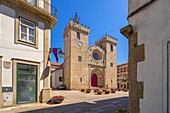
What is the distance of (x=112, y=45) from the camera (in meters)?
37.0

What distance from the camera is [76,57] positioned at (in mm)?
28703

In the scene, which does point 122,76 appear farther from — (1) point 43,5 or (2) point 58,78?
(1) point 43,5

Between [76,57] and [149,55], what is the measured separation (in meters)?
25.7

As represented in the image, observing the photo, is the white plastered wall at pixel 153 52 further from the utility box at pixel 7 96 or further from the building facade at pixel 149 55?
the utility box at pixel 7 96

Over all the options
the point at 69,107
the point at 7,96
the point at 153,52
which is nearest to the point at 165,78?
the point at 153,52

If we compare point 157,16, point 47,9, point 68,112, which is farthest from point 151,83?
point 47,9

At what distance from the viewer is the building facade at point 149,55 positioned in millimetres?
2801

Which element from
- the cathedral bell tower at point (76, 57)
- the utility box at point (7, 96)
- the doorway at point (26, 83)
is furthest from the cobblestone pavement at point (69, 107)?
the cathedral bell tower at point (76, 57)

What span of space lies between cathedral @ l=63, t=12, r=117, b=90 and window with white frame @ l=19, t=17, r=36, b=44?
17.9 meters

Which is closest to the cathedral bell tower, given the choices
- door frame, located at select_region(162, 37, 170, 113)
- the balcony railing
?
the balcony railing

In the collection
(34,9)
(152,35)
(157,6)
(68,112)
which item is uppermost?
(34,9)

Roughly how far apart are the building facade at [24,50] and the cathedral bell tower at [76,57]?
56.1ft

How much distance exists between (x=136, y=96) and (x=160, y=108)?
76 centimetres

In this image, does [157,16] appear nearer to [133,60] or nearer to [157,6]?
[157,6]
